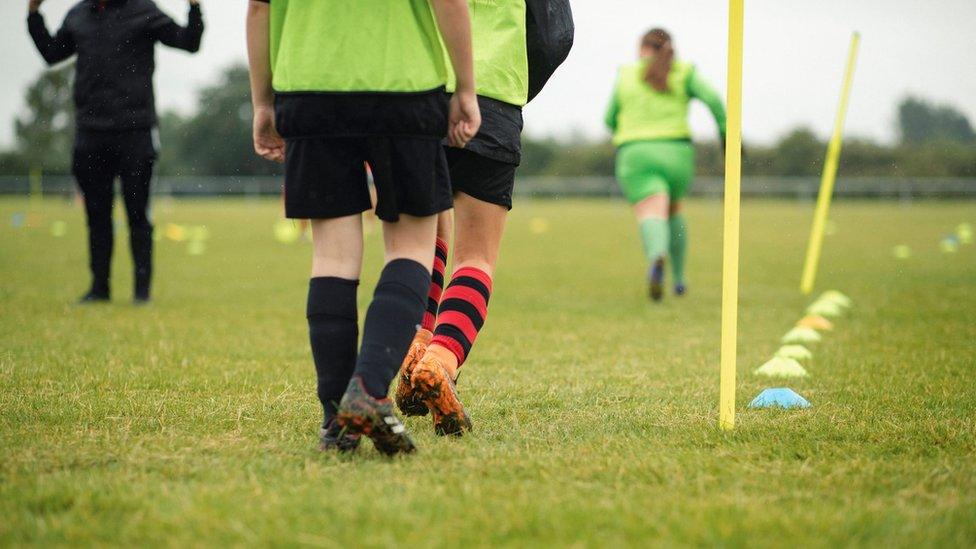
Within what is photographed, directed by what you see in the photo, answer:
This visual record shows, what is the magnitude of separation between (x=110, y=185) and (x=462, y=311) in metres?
4.42

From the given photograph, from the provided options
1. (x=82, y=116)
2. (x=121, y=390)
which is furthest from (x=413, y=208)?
(x=82, y=116)

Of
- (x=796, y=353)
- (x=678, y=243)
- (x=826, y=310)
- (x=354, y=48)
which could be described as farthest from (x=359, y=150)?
(x=678, y=243)

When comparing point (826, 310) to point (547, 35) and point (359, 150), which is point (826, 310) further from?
point (359, 150)

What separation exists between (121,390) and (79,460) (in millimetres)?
1143

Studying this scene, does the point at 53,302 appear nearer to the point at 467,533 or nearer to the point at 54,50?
the point at 54,50

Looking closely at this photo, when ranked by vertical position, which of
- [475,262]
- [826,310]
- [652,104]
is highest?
[652,104]

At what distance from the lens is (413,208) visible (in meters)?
2.74

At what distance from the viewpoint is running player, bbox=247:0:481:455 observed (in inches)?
104

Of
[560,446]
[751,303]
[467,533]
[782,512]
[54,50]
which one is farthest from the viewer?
[751,303]

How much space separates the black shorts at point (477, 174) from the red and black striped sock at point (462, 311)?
28 cm

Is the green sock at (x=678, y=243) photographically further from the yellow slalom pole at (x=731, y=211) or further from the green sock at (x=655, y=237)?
the yellow slalom pole at (x=731, y=211)

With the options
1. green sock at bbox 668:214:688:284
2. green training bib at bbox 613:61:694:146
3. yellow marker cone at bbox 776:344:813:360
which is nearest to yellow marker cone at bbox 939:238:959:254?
green sock at bbox 668:214:688:284

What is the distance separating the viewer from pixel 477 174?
3.40 metres

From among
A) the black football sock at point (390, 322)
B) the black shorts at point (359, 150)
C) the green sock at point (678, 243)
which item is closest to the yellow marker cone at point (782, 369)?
the black football sock at point (390, 322)
